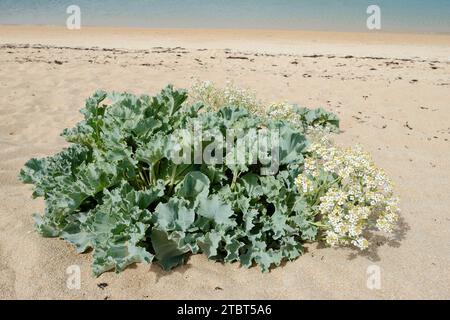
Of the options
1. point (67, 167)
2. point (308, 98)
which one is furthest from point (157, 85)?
point (67, 167)

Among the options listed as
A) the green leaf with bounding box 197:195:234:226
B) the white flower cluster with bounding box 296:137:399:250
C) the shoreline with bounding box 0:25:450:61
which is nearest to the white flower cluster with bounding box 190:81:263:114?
the white flower cluster with bounding box 296:137:399:250

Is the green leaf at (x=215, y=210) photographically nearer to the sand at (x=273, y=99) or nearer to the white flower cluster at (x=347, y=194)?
the sand at (x=273, y=99)

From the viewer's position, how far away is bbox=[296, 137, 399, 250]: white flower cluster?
8.71 feet

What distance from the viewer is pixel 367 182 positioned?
276 cm

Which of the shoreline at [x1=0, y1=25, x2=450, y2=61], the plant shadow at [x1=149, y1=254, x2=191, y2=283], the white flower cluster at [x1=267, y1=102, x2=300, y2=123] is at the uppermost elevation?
the shoreline at [x1=0, y1=25, x2=450, y2=61]

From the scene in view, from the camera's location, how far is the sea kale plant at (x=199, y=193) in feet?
8.69

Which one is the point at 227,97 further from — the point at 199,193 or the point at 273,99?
the point at 199,193

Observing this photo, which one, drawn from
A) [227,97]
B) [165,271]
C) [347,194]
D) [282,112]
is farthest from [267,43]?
[165,271]

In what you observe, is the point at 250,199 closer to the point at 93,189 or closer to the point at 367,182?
the point at 367,182

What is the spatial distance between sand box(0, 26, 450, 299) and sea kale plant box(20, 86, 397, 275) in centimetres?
14

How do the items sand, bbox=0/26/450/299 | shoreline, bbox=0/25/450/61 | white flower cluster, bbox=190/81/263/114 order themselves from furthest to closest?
shoreline, bbox=0/25/450/61 → white flower cluster, bbox=190/81/263/114 → sand, bbox=0/26/450/299

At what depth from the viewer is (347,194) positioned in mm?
2729

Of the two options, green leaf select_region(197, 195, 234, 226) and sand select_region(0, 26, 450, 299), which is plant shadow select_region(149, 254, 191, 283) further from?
green leaf select_region(197, 195, 234, 226)

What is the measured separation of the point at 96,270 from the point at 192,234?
631 mm
